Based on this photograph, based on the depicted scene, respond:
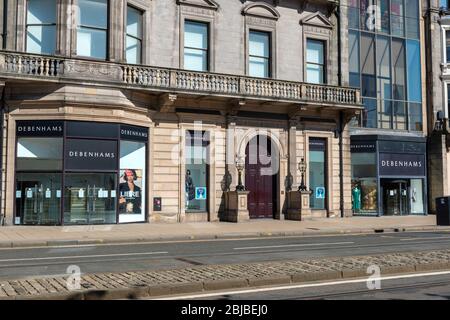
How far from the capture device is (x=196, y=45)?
85.6 ft

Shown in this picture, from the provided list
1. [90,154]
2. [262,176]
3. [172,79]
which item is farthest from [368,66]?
[90,154]

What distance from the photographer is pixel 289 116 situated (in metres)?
27.9

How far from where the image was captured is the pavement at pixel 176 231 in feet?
56.5

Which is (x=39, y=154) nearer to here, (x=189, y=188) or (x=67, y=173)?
(x=67, y=173)

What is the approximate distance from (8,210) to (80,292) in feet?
50.9

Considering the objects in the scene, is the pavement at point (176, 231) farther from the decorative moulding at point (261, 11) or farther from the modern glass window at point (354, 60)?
the decorative moulding at point (261, 11)

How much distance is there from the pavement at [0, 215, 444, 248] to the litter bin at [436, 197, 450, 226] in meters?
0.48

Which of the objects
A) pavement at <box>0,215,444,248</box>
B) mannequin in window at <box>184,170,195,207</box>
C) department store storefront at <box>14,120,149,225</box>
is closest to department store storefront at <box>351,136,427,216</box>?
pavement at <box>0,215,444,248</box>

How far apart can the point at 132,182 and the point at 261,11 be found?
1119 cm

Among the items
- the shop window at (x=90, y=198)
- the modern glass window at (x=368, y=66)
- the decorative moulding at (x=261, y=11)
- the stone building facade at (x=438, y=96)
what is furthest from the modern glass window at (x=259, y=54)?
the stone building facade at (x=438, y=96)

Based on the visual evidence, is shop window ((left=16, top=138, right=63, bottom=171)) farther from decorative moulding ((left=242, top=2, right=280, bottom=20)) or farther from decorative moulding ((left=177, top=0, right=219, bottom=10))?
decorative moulding ((left=242, top=2, right=280, bottom=20))

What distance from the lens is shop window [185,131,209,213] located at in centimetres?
2539

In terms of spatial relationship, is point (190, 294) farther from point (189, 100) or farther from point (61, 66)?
point (189, 100)

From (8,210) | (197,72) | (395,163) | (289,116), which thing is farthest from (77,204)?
(395,163)
